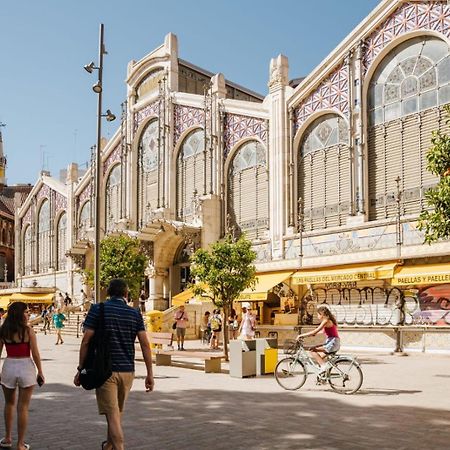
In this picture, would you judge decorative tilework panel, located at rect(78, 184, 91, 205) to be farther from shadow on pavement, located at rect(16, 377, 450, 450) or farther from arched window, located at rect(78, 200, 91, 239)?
shadow on pavement, located at rect(16, 377, 450, 450)

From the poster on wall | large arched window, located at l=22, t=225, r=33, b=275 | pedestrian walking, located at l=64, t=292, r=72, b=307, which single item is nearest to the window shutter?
the poster on wall

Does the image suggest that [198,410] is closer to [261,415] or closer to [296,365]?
[261,415]

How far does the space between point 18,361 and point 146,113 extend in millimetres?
31277

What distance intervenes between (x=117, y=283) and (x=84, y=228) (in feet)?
124

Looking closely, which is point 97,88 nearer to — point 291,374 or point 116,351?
point 291,374

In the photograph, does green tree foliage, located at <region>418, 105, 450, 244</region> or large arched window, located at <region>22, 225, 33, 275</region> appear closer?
green tree foliage, located at <region>418, 105, 450, 244</region>

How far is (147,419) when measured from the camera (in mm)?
9297

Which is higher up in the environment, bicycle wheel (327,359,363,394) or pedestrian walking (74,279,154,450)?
pedestrian walking (74,279,154,450)

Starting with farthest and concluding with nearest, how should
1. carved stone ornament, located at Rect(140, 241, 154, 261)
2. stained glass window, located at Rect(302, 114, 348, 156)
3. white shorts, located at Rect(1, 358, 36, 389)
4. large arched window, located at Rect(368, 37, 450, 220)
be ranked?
1. carved stone ornament, located at Rect(140, 241, 154, 261)
2. stained glass window, located at Rect(302, 114, 348, 156)
3. large arched window, located at Rect(368, 37, 450, 220)
4. white shorts, located at Rect(1, 358, 36, 389)

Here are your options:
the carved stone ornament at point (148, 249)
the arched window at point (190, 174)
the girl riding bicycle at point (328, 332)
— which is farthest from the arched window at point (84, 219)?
the girl riding bicycle at point (328, 332)

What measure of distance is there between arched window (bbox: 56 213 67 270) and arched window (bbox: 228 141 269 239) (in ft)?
61.6

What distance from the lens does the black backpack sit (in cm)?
603

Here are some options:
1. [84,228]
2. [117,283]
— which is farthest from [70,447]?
[84,228]

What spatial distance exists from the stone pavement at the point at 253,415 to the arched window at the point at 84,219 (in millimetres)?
28923
